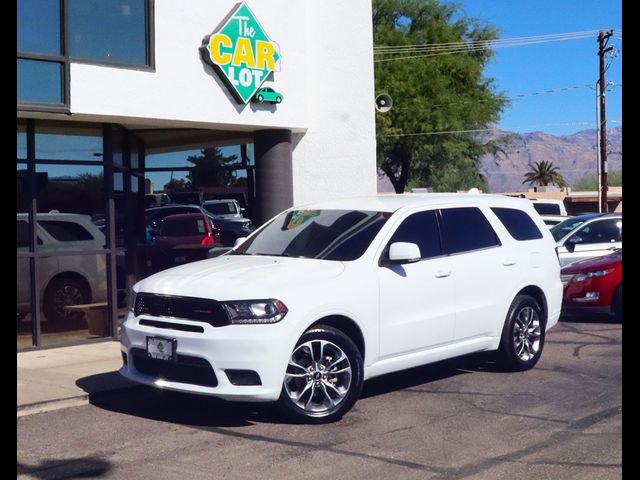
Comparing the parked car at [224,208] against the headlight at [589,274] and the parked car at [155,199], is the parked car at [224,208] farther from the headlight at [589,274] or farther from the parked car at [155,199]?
the headlight at [589,274]

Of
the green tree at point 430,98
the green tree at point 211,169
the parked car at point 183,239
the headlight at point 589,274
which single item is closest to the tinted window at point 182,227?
the parked car at point 183,239

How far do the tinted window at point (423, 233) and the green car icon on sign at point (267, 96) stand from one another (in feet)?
15.4

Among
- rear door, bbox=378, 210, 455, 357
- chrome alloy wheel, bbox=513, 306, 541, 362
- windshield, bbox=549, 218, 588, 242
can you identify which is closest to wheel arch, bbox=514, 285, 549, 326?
chrome alloy wheel, bbox=513, 306, 541, 362

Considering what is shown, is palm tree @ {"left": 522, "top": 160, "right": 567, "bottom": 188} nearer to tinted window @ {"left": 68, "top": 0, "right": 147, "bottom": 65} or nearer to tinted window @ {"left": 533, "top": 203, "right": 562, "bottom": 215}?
tinted window @ {"left": 533, "top": 203, "right": 562, "bottom": 215}

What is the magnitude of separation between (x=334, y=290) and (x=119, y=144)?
6.29 metres

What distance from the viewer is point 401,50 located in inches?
1634

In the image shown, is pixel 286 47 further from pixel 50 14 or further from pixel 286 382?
pixel 286 382

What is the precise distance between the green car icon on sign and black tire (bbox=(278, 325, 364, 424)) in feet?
20.0

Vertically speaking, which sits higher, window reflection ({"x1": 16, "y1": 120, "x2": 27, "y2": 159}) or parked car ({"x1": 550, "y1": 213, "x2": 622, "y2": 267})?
window reflection ({"x1": 16, "y1": 120, "x2": 27, "y2": 159})

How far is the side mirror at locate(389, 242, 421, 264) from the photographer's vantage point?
325 inches

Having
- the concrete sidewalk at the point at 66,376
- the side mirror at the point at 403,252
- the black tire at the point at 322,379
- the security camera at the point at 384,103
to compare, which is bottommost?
the concrete sidewalk at the point at 66,376

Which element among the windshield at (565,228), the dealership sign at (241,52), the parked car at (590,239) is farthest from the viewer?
the windshield at (565,228)

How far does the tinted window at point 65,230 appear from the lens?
11.8m

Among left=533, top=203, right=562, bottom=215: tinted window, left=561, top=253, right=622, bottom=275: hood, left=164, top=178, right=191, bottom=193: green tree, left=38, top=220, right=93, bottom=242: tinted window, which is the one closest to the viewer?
left=38, top=220, right=93, bottom=242: tinted window
